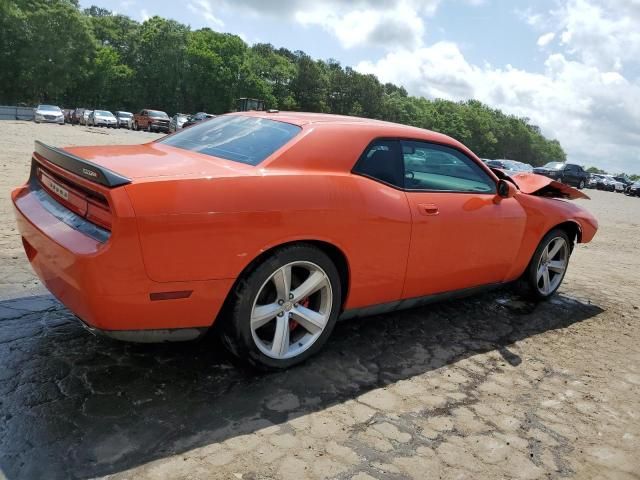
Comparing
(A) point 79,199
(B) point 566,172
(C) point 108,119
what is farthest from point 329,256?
(C) point 108,119

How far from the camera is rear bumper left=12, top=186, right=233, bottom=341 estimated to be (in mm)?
2420

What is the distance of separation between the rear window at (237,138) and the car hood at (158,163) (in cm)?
10

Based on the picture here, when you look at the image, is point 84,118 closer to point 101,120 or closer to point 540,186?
point 101,120

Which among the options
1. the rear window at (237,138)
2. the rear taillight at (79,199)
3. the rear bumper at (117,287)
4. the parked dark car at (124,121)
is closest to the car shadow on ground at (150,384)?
the rear bumper at (117,287)

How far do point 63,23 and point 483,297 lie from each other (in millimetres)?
66006

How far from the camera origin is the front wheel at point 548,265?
479 cm

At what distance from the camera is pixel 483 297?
5051mm

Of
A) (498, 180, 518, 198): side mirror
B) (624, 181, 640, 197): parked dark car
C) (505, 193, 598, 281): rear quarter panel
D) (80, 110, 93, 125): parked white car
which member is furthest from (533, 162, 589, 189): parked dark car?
(498, 180, 518, 198): side mirror

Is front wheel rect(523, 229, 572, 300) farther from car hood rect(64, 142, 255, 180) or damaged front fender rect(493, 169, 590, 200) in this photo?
car hood rect(64, 142, 255, 180)

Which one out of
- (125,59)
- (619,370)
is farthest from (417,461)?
(125,59)

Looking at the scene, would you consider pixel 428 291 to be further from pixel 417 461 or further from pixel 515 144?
pixel 515 144

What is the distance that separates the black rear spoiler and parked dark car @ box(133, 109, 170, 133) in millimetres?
39832

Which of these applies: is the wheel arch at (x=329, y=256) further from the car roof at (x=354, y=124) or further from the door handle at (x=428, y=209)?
the car roof at (x=354, y=124)

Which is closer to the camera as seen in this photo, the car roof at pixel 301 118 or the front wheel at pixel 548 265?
the car roof at pixel 301 118
